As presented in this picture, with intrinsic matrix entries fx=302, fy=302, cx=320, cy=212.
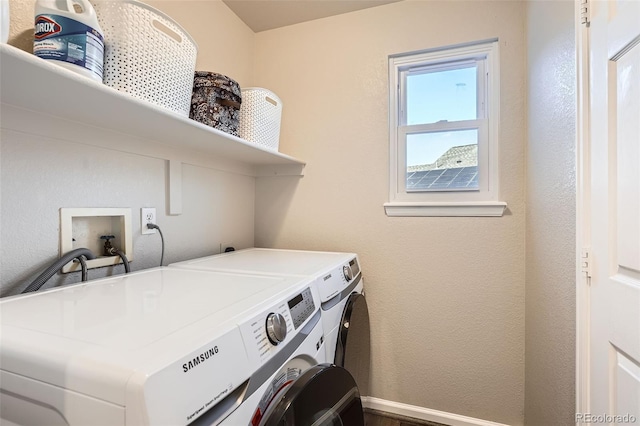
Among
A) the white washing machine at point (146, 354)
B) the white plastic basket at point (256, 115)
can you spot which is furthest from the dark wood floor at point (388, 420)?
the white plastic basket at point (256, 115)

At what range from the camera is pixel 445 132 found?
5.66ft

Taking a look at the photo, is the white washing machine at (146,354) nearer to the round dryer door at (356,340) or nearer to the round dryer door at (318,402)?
the round dryer door at (318,402)

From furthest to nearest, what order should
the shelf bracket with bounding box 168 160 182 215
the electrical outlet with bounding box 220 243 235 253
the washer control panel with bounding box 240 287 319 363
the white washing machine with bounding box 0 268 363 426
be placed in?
the electrical outlet with bounding box 220 243 235 253 → the shelf bracket with bounding box 168 160 182 215 → the washer control panel with bounding box 240 287 319 363 → the white washing machine with bounding box 0 268 363 426

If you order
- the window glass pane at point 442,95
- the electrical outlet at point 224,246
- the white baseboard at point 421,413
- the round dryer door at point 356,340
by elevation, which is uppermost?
the window glass pane at point 442,95

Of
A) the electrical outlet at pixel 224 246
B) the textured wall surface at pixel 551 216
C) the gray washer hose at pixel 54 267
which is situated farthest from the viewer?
the electrical outlet at pixel 224 246

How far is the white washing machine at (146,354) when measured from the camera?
438mm

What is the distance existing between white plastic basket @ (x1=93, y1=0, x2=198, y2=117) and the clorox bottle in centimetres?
10

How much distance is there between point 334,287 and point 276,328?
1.73ft

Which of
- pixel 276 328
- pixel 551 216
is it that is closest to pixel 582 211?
pixel 551 216

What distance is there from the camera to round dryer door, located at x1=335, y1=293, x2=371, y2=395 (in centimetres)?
122

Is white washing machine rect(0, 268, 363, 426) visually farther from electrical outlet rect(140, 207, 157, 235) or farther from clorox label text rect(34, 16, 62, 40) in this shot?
clorox label text rect(34, 16, 62, 40)

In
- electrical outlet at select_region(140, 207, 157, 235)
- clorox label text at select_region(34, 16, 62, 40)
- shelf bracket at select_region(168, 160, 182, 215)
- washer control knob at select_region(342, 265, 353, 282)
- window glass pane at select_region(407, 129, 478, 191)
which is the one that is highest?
clorox label text at select_region(34, 16, 62, 40)
